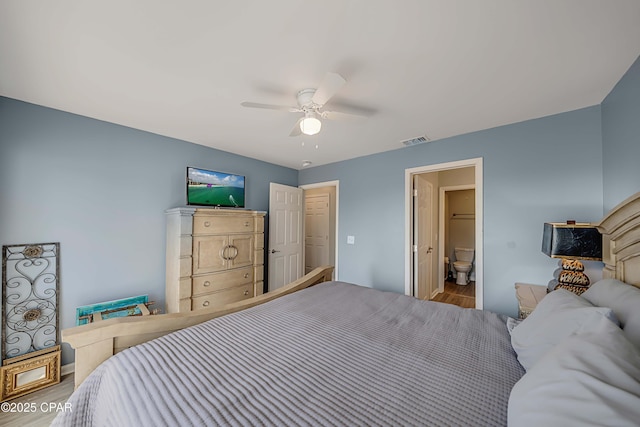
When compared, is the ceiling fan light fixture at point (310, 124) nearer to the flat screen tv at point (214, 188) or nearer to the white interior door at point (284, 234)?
the flat screen tv at point (214, 188)

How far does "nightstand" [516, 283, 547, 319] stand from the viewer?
1.72 m

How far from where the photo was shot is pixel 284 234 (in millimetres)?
3926

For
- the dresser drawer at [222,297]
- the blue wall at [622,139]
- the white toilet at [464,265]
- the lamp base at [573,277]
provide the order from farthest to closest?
1. the white toilet at [464,265]
2. the dresser drawer at [222,297]
3. the lamp base at [573,277]
4. the blue wall at [622,139]

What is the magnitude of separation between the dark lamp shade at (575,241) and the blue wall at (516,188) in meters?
0.59

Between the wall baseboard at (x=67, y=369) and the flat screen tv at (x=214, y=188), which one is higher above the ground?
the flat screen tv at (x=214, y=188)

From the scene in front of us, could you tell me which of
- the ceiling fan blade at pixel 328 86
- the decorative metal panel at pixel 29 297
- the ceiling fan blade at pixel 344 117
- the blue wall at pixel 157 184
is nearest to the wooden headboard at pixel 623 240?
the blue wall at pixel 157 184

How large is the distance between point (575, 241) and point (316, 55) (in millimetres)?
2190

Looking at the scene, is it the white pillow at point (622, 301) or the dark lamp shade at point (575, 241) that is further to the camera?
the dark lamp shade at point (575, 241)

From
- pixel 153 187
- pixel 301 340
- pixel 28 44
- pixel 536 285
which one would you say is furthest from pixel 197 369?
pixel 536 285

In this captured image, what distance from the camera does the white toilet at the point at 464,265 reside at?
461cm

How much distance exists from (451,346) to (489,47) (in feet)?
5.42

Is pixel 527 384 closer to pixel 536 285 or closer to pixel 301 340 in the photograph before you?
pixel 301 340

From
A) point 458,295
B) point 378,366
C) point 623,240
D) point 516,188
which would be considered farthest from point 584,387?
point 458,295

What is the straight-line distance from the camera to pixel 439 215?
429 cm
